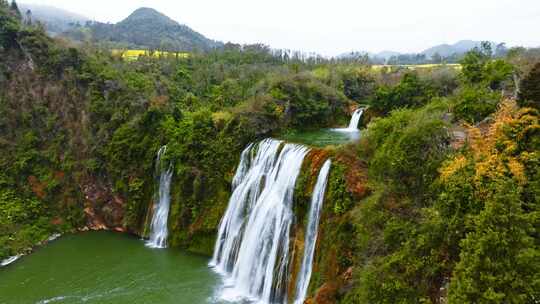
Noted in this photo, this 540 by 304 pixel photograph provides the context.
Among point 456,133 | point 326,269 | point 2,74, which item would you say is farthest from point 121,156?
point 456,133

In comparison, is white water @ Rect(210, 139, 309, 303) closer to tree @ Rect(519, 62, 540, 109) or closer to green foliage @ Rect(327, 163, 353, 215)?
green foliage @ Rect(327, 163, 353, 215)

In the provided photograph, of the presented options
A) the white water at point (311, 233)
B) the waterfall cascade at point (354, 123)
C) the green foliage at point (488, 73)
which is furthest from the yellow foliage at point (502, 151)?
the waterfall cascade at point (354, 123)

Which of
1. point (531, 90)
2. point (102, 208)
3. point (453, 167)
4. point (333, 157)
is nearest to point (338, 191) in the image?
point (333, 157)

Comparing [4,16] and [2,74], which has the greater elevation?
[4,16]

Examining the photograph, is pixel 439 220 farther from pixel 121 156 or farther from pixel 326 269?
pixel 121 156

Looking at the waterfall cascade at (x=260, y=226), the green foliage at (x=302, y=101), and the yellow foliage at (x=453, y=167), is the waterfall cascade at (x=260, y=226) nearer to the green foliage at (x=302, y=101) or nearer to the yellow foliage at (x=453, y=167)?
the green foliage at (x=302, y=101)

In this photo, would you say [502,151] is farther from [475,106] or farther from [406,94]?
[406,94]
